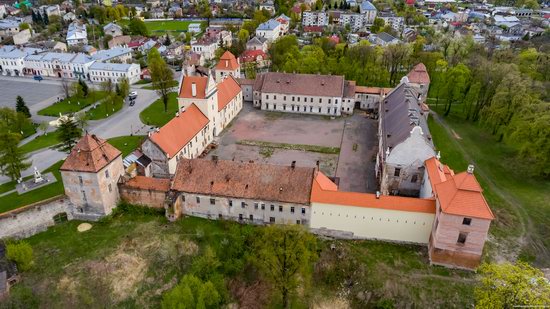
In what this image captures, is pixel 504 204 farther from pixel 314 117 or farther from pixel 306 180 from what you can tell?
pixel 314 117

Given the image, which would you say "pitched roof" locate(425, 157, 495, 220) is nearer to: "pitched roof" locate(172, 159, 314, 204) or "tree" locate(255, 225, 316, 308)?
"tree" locate(255, 225, 316, 308)

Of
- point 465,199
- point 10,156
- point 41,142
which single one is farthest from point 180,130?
point 465,199

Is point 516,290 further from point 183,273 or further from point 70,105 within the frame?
point 70,105

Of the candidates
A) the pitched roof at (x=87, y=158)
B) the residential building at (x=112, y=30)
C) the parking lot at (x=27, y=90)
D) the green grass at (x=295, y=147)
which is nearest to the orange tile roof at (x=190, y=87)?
the green grass at (x=295, y=147)

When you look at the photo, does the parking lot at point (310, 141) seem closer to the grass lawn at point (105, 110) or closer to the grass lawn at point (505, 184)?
the grass lawn at point (505, 184)

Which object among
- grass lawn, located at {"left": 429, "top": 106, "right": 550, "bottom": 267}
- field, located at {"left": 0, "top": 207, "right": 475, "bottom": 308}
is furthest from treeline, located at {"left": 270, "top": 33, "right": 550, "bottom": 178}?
field, located at {"left": 0, "top": 207, "right": 475, "bottom": 308}

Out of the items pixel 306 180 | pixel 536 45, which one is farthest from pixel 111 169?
pixel 536 45
